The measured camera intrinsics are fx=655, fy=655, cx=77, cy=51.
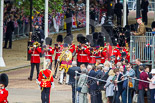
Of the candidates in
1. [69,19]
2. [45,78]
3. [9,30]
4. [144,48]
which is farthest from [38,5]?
[45,78]

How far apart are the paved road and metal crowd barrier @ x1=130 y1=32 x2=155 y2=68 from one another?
8.88 feet

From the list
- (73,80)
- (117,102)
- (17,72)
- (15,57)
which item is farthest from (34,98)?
(15,57)

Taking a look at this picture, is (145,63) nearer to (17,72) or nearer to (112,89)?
(112,89)

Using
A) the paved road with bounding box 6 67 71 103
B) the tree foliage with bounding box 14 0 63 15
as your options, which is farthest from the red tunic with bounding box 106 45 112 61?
the tree foliage with bounding box 14 0 63 15

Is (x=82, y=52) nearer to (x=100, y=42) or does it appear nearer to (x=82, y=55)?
(x=82, y=55)

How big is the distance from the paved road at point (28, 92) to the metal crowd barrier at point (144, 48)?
271 centimetres

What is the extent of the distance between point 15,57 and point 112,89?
13118 mm

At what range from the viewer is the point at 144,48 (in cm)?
2147

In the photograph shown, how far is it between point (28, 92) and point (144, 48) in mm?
4335

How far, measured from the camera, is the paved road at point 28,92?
69.8 feet

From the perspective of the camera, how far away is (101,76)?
64.7 ft

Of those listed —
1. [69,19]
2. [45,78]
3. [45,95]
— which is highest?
[69,19]

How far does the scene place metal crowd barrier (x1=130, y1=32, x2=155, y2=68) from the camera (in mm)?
21297

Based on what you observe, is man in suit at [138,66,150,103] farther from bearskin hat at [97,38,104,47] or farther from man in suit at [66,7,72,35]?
man in suit at [66,7,72,35]
